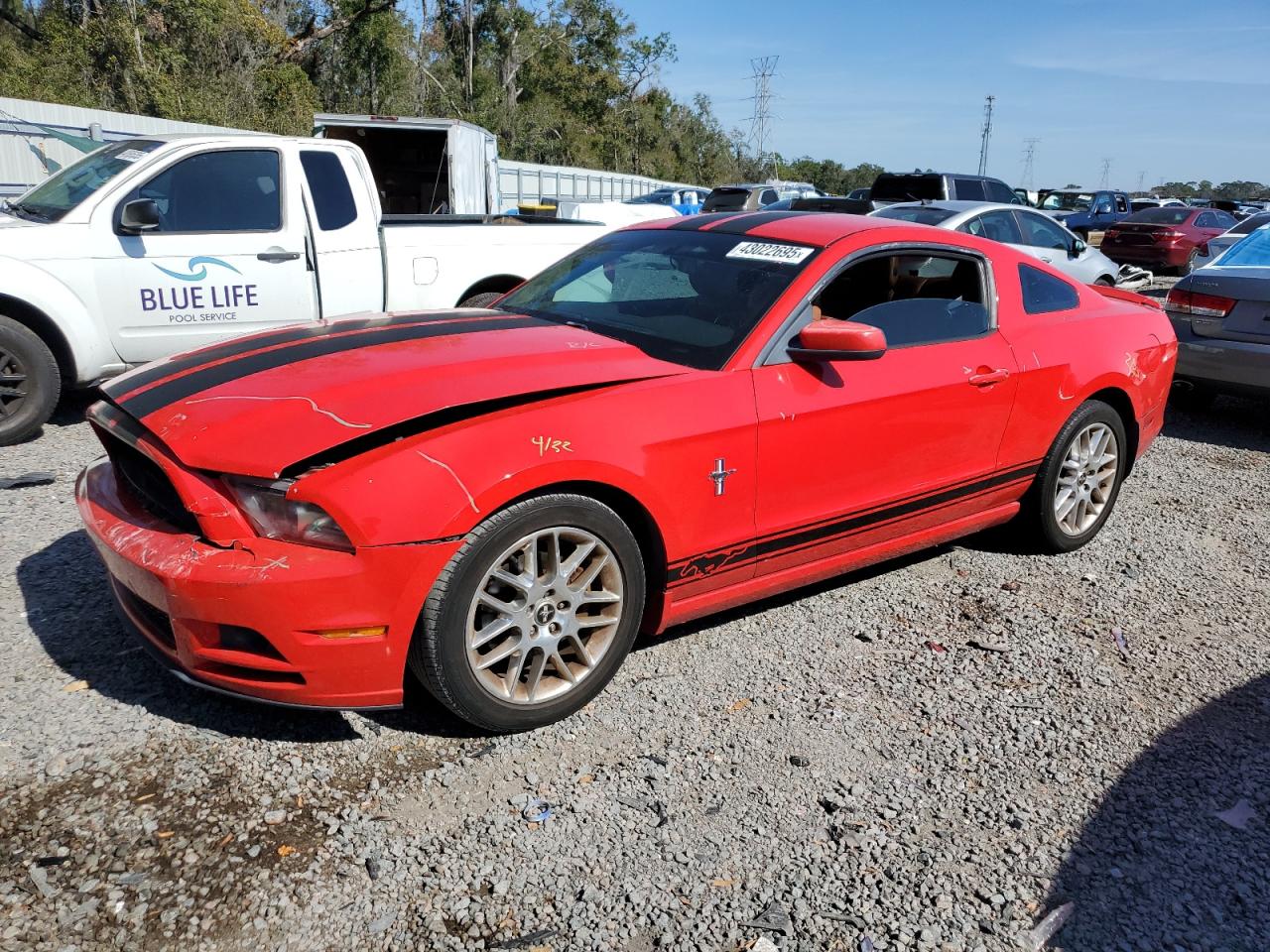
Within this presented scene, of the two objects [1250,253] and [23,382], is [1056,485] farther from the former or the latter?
[23,382]

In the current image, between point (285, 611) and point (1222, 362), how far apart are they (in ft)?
23.7

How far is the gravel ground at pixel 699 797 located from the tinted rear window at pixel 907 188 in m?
13.8

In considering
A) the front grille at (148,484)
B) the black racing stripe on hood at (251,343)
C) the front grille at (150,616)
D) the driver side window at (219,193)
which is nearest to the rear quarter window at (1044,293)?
the black racing stripe on hood at (251,343)

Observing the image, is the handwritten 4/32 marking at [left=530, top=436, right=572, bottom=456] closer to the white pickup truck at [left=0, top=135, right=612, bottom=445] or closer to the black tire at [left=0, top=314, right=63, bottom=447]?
the white pickup truck at [left=0, top=135, right=612, bottom=445]

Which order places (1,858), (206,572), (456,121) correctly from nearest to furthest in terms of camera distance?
Answer: (1,858) → (206,572) → (456,121)

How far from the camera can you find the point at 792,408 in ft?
11.5

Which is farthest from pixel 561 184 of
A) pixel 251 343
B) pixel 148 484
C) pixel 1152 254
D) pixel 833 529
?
pixel 148 484

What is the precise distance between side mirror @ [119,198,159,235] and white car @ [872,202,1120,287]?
702 centimetres

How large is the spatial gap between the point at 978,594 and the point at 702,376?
6.43 feet

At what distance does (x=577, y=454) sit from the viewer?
2980 millimetres

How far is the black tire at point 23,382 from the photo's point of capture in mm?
5777

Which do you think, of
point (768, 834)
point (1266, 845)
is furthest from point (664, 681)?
point (1266, 845)

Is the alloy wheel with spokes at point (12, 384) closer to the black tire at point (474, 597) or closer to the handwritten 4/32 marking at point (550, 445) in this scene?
the black tire at point (474, 597)

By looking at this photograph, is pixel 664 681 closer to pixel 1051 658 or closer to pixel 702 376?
pixel 702 376
